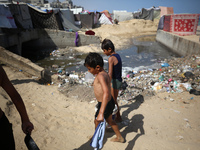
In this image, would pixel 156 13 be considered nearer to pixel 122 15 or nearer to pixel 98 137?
pixel 122 15

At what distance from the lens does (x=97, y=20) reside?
21.5 meters

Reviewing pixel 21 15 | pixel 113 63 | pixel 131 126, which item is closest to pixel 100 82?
pixel 113 63

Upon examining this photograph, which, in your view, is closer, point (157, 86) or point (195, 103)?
point (195, 103)

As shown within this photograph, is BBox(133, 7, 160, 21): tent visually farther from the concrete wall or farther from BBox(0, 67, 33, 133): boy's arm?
BBox(0, 67, 33, 133): boy's arm

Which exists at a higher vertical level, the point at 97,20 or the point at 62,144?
the point at 97,20

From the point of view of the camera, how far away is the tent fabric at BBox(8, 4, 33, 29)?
8.66 metres

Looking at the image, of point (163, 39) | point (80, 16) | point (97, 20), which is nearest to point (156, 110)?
point (163, 39)

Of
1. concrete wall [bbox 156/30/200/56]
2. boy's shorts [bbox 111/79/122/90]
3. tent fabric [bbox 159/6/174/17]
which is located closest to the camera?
boy's shorts [bbox 111/79/122/90]

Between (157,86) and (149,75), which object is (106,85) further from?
(149,75)

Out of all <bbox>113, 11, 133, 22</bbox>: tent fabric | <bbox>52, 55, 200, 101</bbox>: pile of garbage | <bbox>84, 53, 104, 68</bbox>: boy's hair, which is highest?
<bbox>113, 11, 133, 22</bbox>: tent fabric

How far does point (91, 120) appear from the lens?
3.21 meters

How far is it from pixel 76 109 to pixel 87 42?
8.84m

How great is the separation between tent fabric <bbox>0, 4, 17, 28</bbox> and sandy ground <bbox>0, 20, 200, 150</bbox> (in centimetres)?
427

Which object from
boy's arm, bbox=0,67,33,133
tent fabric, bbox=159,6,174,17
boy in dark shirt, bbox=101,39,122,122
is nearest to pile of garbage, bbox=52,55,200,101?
boy in dark shirt, bbox=101,39,122,122
